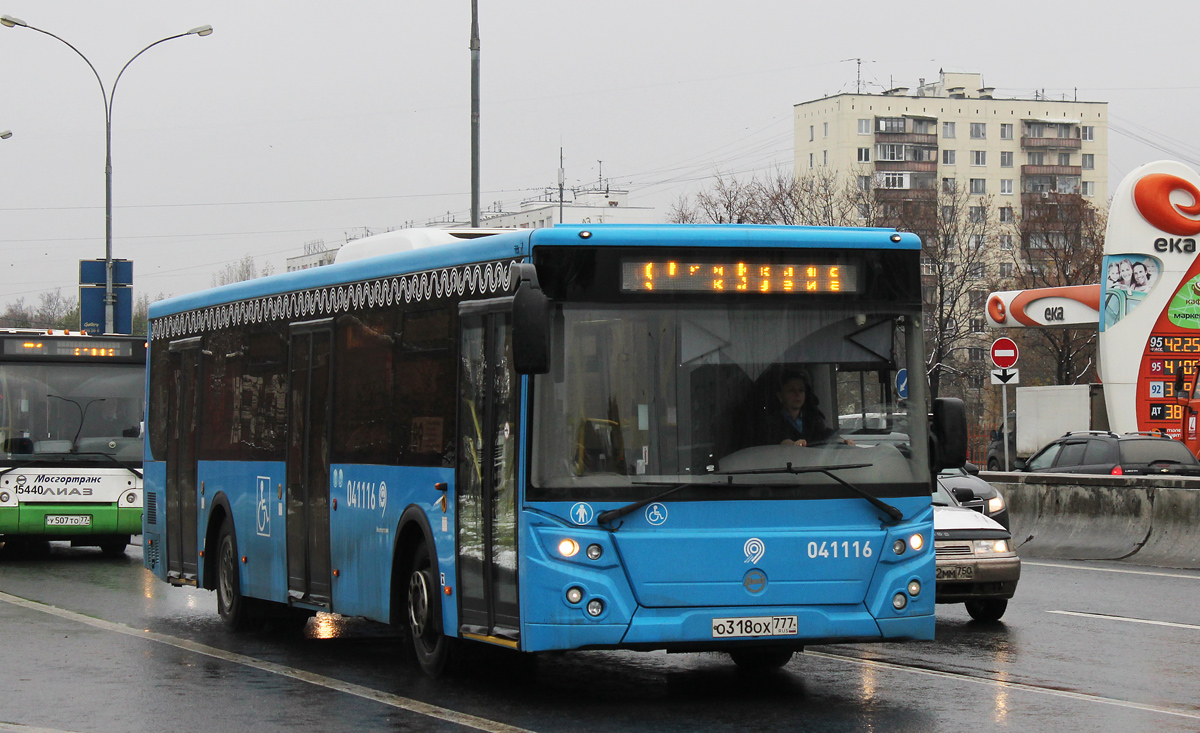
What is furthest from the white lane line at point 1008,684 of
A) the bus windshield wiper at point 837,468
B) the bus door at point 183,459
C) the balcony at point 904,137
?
the balcony at point 904,137

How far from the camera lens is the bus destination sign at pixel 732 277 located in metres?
9.04

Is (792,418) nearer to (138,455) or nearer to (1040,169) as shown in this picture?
(138,455)

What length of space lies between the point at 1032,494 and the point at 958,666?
11701mm

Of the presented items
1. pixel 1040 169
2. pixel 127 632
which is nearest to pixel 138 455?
pixel 127 632

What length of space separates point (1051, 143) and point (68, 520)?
113 metres

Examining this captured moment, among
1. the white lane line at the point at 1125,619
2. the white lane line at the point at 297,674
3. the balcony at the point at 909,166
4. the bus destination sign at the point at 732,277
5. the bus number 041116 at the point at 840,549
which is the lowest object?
the white lane line at the point at 1125,619

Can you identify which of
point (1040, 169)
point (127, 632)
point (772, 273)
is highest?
point (1040, 169)

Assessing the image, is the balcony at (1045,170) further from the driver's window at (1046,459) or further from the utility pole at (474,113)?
the utility pole at (474,113)

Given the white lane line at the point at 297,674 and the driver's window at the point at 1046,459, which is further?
the driver's window at the point at 1046,459

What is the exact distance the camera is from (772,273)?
362 inches

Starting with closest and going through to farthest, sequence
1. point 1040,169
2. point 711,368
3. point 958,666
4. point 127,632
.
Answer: point 711,368, point 958,666, point 127,632, point 1040,169

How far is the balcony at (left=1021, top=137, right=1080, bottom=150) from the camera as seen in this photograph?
4879 inches

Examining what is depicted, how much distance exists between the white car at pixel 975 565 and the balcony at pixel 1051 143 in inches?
4505

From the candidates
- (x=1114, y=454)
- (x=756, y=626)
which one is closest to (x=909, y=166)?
(x=1114, y=454)
